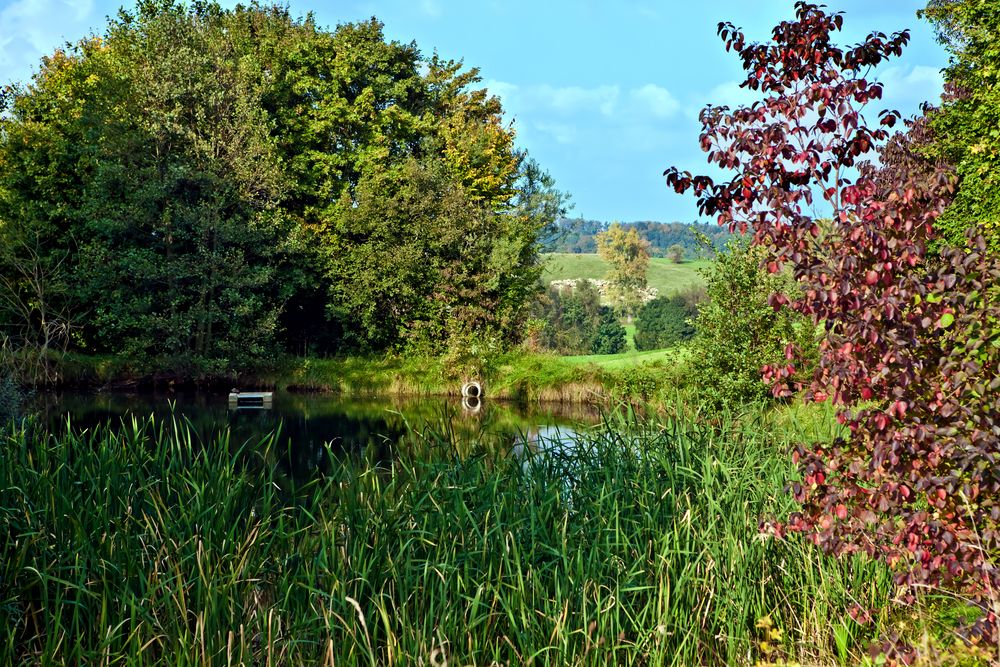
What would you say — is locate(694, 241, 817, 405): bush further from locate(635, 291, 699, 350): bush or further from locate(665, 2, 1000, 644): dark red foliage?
locate(635, 291, 699, 350): bush

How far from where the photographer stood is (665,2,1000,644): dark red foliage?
13.0 ft

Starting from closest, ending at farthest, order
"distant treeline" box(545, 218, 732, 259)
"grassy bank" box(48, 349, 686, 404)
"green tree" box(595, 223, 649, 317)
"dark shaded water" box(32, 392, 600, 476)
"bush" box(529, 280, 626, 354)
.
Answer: "dark shaded water" box(32, 392, 600, 476), "grassy bank" box(48, 349, 686, 404), "bush" box(529, 280, 626, 354), "green tree" box(595, 223, 649, 317), "distant treeline" box(545, 218, 732, 259)

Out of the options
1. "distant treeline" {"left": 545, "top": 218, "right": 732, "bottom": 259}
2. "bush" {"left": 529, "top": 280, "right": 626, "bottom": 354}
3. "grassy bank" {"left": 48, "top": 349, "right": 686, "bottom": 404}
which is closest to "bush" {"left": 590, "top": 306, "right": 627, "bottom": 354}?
"bush" {"left": 529, "top": 280, "right": 626, "bottom": 354}

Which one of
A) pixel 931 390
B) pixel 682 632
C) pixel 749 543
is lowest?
pixel 682 632

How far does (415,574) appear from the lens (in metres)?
5.64

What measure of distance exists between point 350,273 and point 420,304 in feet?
9.13

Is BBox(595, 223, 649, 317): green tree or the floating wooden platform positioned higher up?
BBox(595, 223, 649, 317): green tree

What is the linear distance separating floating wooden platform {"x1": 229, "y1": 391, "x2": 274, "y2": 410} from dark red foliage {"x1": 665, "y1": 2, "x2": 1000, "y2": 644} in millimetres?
22928

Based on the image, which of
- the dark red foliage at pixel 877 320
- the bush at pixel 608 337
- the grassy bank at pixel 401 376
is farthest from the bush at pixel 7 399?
the bush at pixel 608 337

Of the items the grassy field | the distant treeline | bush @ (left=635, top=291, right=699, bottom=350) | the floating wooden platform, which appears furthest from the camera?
the distant treeline

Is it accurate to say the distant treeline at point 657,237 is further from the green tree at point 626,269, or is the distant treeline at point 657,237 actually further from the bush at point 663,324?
the bush at point 663,324

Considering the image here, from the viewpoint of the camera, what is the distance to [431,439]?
7.60m

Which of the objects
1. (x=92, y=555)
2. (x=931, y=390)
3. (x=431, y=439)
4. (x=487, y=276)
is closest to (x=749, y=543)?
(x=931, y=390)

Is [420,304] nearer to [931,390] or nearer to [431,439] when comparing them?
[431,439]
